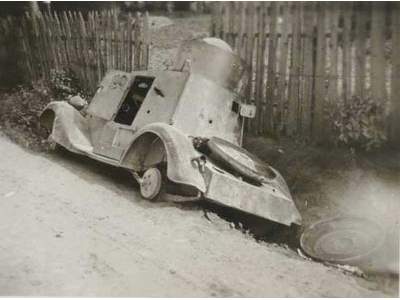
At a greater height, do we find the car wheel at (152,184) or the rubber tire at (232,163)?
the rubber tire at (232,163)

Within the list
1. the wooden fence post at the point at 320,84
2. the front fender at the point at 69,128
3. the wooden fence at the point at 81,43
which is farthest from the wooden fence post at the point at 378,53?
the wooden fence at the point at 81,43

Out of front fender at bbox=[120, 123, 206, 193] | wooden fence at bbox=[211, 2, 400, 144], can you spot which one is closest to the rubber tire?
front fender at bbox=[120, 123, 206, 193]

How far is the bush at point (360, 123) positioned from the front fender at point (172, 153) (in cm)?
159

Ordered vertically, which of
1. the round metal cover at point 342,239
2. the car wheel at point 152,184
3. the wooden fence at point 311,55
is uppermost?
the wooden fence at point 311,55

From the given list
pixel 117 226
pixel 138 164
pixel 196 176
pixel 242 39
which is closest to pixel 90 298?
pixel 117 226

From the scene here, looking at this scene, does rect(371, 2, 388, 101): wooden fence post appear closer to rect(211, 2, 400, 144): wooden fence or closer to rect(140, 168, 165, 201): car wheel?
rect(211, 2, 400, 144): wooden fence

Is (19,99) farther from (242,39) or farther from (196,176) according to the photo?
(196,176)

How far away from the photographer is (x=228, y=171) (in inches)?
158

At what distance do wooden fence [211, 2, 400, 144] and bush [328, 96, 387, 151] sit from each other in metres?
0.07

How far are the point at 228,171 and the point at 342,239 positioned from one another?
40.3 inches

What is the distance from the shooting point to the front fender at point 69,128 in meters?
4.96

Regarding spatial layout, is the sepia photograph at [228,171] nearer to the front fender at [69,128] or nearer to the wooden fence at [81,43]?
the front fender at [69,128]

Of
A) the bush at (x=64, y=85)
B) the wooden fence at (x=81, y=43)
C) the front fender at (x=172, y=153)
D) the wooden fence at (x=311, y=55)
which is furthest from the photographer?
the bush at (x=64, y=85)

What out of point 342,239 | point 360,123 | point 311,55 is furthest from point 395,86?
point 342,239
